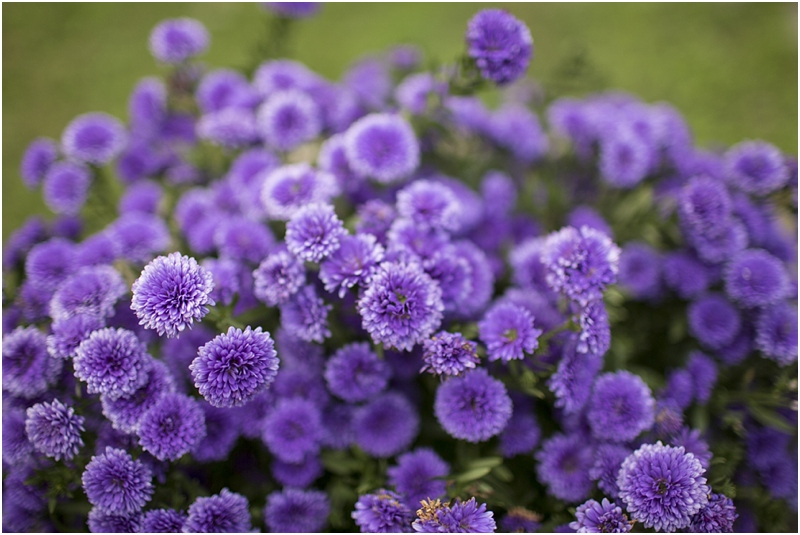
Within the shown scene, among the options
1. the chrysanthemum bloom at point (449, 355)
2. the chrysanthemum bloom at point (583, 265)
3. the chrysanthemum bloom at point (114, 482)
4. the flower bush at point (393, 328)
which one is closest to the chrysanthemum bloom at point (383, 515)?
the flower bush at point (393, 328)

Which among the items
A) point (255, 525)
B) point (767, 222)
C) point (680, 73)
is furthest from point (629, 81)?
point (255, 525)

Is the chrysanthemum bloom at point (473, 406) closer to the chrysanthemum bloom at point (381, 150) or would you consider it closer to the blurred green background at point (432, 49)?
the chrysanthemum bloom at point (381, 150)

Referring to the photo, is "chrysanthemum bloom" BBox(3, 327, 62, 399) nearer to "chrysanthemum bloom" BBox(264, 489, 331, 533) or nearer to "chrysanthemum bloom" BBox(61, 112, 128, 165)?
"chrysanthemum bloom" BBox(264, 489, 331, 533)

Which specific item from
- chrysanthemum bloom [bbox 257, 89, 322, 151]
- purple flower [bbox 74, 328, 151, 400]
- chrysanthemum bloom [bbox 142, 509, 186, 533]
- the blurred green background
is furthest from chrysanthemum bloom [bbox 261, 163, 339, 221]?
the blurred green background

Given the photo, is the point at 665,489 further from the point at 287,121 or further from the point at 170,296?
the point at 287,121

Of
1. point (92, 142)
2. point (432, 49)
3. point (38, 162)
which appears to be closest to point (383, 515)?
point (92, 142)

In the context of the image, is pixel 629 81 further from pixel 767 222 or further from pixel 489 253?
pixel 489 253
